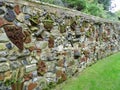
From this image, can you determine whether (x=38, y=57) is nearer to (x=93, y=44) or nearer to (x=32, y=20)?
(x=32, y=20)

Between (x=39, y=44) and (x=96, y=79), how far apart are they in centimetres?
186

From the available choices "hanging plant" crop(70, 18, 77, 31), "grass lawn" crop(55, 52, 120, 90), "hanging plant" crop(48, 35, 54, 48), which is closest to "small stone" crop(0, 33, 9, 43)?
"hanging plant" crop(48, 35, 54, 48)

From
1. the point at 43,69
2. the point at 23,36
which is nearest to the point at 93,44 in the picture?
the point at 43,69

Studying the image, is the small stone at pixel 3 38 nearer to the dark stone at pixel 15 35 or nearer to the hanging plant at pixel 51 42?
the dark stone at pixel 15 35

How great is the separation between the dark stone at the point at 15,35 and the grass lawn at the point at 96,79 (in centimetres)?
140

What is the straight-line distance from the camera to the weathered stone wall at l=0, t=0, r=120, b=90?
12.6 feet

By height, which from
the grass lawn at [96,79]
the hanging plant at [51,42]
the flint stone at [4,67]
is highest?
the hanging plant at [51,42]

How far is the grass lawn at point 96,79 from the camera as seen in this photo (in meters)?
5.20

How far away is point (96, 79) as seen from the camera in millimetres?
5770

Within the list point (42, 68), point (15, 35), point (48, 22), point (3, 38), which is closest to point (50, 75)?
point (42, 68)

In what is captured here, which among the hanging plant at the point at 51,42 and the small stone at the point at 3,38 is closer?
the small stone at the point at 3,38

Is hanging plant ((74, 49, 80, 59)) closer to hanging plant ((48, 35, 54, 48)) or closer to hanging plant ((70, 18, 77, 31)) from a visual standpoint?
hanging plant ((70, 18, 77, 31))

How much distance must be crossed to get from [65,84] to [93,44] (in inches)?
104

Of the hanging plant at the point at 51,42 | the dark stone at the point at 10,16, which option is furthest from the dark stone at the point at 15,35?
the hanging plant at the point at 51,42
